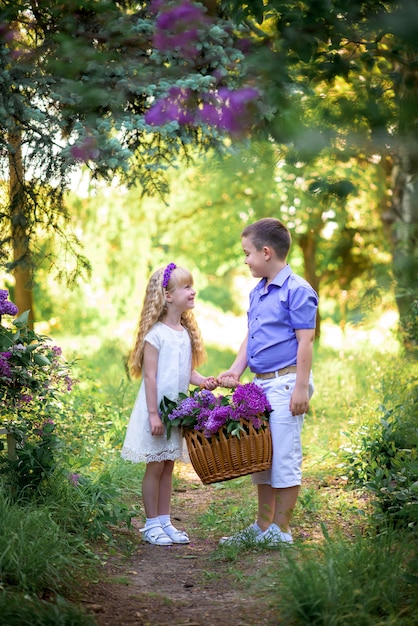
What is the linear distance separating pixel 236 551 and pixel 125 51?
11.0 ft

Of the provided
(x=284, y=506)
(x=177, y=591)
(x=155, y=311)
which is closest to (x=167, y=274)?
(x=155, y=311)

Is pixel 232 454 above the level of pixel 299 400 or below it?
below

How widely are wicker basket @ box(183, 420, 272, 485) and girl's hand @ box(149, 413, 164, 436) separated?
1.06ft

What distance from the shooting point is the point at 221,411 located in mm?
4027

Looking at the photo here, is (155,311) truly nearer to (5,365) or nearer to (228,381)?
(228,381)

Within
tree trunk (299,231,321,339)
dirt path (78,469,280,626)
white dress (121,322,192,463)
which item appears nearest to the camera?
dirt path (78,469,280,626)

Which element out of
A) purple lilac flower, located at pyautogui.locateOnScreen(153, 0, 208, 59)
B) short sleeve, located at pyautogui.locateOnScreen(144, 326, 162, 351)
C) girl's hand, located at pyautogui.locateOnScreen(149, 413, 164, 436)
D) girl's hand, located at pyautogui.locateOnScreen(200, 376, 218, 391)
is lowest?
girl's hand, located at pyautogui.locateOnScreen(149, 413, 164, 436)

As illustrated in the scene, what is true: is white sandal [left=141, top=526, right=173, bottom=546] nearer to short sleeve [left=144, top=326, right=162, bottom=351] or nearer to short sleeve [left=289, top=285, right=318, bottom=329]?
short sleeve [left=144, top=326, right=162, bottom=351]

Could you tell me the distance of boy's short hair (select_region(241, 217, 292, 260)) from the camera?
436 cm

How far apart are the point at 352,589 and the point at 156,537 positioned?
1660 mm

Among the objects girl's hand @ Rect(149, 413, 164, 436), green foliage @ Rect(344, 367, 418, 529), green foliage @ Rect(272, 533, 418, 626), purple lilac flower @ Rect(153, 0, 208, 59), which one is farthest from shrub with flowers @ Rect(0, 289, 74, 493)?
purple lilac flower @ Rect(153, 0, 208, 59)

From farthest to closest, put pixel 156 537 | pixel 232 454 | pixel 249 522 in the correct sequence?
pixel 249 522 → pixel 156 537 → pixel 232 454

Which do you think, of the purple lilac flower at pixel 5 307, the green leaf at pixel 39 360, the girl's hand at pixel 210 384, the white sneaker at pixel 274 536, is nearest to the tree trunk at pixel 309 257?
the girl's hand at pixel 210 384

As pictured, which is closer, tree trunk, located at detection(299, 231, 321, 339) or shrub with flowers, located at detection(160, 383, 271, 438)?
shrub with flowers, located at detection(160, 383, 271, 438)
